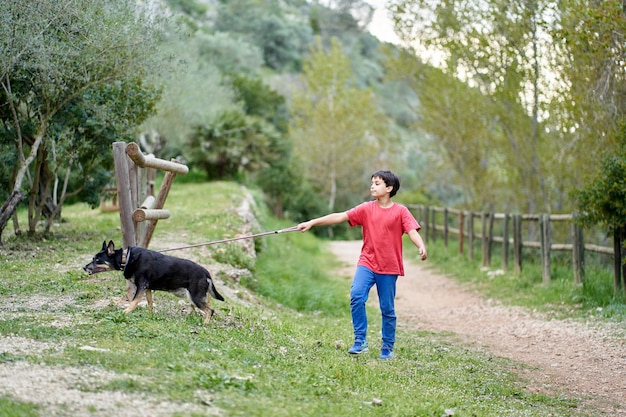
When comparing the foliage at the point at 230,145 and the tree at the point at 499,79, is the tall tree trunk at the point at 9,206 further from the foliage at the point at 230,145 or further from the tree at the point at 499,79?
the foliage at the point at 230,145

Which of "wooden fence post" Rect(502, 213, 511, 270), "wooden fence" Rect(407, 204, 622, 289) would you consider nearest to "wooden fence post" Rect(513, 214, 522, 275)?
"wooden fence" Rect(407, 204, 622, 289)

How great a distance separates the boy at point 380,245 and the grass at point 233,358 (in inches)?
21.1

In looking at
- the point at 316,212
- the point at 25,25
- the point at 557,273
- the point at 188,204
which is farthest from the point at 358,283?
the point at 316,212

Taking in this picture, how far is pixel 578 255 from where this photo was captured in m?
14.2

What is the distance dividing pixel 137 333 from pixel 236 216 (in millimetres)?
11856

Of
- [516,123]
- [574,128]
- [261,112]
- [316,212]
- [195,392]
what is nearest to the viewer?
[195,392]

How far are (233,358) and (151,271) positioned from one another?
1.76 meters

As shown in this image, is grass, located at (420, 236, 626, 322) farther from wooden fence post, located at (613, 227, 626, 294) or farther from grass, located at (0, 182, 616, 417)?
grass, located at (0, 182, 616, 417)

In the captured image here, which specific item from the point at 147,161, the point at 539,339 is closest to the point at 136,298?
the point at 147,161

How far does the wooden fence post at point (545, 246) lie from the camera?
15203 mm

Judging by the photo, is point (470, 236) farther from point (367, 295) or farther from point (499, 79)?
point (367, 295)

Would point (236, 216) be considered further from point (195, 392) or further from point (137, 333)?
point (195, 392)

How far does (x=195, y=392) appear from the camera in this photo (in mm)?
5234

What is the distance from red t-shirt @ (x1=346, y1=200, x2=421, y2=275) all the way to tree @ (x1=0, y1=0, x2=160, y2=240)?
5.68 m
